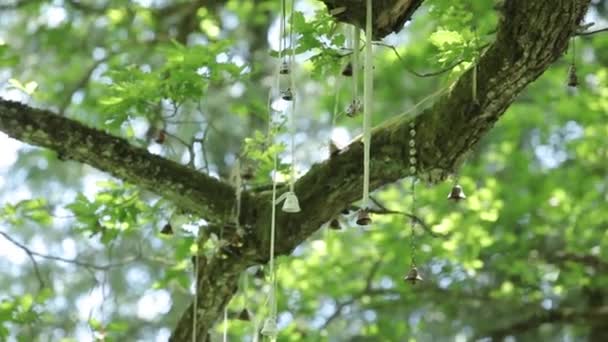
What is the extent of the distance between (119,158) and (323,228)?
2813 millimetres

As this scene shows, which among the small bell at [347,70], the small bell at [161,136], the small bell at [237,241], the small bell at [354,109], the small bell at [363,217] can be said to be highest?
the small bell at [161,136]

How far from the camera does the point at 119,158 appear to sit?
9.61 feet

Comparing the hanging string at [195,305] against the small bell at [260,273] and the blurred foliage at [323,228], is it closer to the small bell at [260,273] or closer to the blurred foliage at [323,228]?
the blurred foliage at [323,228]

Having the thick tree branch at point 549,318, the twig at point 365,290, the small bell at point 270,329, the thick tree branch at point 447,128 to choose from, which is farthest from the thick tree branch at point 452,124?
the thick tree branch at point 549,318

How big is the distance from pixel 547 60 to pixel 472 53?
0.28 metres

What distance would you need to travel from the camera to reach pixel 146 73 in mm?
3211

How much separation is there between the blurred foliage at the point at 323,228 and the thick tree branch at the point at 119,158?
0.23 m

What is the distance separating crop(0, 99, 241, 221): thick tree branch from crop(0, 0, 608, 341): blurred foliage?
0.23m

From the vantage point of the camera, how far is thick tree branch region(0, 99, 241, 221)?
9.39 feet

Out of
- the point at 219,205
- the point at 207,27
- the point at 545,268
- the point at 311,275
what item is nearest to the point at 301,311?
the point at 311,275

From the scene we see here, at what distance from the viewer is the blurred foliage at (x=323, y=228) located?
3861 mm

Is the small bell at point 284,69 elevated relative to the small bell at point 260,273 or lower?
elevated

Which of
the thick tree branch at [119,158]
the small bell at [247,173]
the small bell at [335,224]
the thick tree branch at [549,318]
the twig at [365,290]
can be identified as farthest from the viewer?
the thick tree branch at [549,318]

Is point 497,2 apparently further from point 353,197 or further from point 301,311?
point 301,311
